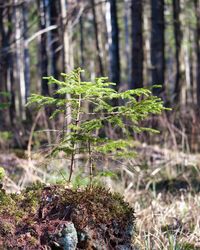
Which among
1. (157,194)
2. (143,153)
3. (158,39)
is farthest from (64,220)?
(158,39)

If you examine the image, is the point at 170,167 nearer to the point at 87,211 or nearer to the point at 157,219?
the point at 157,219

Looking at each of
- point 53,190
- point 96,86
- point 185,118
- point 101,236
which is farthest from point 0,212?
point 185,118

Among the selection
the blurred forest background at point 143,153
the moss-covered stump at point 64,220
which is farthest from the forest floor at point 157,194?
the moss-covered stump at point 64,220

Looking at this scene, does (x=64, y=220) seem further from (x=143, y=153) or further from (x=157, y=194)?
(x=143, y=153)

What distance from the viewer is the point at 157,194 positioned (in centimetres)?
563

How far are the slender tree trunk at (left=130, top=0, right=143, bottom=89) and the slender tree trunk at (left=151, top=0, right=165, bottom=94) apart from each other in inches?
74.8

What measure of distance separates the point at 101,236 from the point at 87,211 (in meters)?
0.14

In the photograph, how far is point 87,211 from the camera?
2.32m

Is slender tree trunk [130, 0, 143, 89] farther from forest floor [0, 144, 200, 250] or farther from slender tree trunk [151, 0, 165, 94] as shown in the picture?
forest floor [0, 144, 200, 250]

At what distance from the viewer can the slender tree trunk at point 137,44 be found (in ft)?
36.4

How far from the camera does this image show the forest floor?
3.34 m

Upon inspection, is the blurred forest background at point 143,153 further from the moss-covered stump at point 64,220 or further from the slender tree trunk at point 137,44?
the moss-covered stump at point 64,220

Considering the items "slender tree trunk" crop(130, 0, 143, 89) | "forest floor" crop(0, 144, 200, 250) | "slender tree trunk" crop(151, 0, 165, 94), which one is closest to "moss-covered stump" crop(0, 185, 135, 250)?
"forest floor" crop(0, 144, 200, 250)

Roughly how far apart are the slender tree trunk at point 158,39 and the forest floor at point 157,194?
6.04 meters
